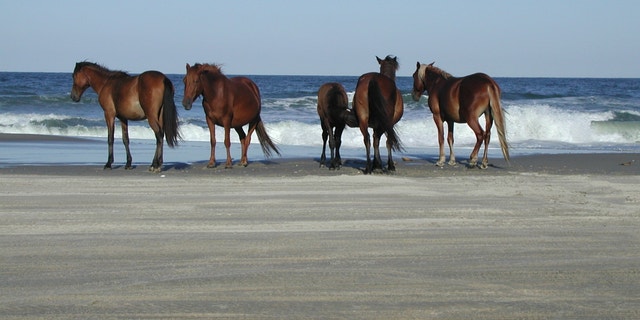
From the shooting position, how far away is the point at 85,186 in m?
10.8

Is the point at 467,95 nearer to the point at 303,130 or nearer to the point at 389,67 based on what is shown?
the point at 389,67

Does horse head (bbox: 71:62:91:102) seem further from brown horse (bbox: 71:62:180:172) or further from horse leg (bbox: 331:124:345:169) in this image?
horse leg (bbox: 331:124:345:169)

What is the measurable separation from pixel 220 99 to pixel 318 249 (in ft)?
24.5

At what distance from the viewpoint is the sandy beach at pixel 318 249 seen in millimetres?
5062

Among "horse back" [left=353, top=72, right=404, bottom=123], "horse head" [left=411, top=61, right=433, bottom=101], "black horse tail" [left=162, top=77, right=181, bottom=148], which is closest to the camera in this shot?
"horse back" [left=353, top=72, right=404, bottom=123]

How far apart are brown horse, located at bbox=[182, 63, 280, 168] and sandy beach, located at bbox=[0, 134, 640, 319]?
7.87ft

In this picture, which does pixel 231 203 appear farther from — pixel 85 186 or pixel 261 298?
pixel 261 298

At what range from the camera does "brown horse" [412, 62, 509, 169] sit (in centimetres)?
1371

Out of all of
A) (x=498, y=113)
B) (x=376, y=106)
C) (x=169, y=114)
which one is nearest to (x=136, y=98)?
(x=169, y=114)

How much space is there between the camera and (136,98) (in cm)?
1327

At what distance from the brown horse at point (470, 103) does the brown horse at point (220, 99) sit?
286 centimetres

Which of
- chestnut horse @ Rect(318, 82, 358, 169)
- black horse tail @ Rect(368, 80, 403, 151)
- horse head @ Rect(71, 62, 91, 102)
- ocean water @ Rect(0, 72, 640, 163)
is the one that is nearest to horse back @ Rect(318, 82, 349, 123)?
chestnut horse @ Rect(318, 82, 358, 169)

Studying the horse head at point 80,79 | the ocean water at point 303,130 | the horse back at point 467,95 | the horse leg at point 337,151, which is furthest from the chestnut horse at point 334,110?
the horse head at point 80,79

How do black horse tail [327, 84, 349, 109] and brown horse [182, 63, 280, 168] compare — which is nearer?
black horse tail [327, 84, 349, 109]
